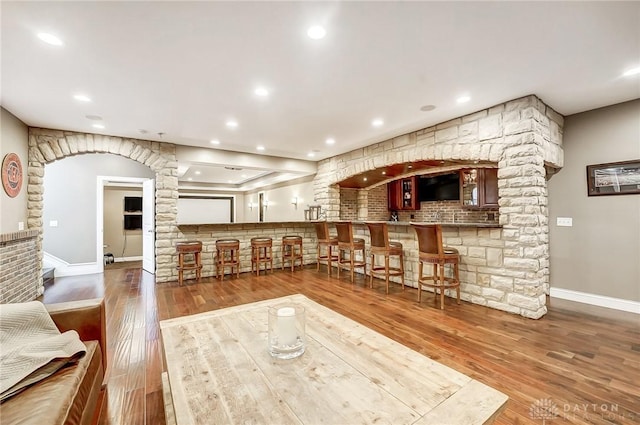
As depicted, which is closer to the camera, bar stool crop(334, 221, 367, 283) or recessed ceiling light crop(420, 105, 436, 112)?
recessed ceiling light crop(420, 105, 436, 112)

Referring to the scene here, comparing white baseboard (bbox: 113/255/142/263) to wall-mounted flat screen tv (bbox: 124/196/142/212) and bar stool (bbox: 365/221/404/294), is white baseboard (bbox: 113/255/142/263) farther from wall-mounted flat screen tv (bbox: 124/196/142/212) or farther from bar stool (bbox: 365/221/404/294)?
bar stool (bbox: 365/221/404/294)

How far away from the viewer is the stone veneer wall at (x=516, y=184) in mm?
3141

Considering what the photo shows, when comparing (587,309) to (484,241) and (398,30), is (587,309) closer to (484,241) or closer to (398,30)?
(484,241)

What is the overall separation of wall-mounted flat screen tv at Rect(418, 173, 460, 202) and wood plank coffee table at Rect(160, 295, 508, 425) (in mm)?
5874

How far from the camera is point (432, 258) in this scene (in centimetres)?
349

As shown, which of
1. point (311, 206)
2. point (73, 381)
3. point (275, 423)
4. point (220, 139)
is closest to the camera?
point (275, 423)

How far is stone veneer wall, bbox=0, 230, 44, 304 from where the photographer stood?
3.24 meters

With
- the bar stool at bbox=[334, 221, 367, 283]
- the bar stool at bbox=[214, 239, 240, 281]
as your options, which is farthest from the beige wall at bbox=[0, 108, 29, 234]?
the bar stool at bbox=[334, 221, 367, 283]

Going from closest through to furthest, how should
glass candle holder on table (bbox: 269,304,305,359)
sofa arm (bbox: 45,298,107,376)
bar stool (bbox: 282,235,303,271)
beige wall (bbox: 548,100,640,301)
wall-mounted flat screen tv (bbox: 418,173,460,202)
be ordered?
glass candle holder on table (bbox: 269,304,305,359), sofa arm (bbox: 45,298,107,376), beige wall (bbox: 548,100,640,301), bar stool (bbox: 282,235,303,271), wall-mounted flat screen tv (bbox: 418,173,460,202)

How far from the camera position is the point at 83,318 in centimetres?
176

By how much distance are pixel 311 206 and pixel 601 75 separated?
5351mm

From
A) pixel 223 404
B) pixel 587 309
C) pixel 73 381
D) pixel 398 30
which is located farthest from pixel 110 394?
pixel 587 309

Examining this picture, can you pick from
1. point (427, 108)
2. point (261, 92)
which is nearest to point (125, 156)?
point (261, 92)

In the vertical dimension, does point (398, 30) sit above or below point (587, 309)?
above
